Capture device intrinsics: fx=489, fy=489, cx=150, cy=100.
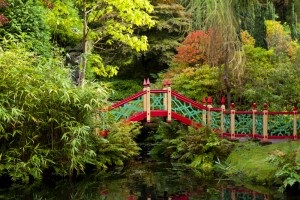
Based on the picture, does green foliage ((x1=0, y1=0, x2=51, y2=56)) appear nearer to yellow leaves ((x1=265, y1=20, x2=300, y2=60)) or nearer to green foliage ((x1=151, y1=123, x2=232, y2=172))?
green foliage ((x1=151, y1=123, x2=232, y2=172))

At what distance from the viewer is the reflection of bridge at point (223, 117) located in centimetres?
1227

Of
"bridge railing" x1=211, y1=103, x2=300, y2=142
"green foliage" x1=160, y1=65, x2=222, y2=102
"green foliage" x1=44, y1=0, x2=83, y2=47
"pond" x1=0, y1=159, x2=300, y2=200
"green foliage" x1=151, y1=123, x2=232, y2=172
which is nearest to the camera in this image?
"pond" x1=0, y1=159, x2=300, y2=200

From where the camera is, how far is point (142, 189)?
9.32m

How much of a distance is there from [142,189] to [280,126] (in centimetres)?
500

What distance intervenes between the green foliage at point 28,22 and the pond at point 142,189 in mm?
4229

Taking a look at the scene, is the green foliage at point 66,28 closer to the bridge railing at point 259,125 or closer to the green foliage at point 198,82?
the green foliage at point 198,82

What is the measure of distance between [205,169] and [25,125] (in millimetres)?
4243

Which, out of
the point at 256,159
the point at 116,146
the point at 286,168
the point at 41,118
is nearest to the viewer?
the point at 286,168

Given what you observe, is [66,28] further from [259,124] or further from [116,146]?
[259,124]

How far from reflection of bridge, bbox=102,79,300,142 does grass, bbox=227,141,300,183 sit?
708 mm

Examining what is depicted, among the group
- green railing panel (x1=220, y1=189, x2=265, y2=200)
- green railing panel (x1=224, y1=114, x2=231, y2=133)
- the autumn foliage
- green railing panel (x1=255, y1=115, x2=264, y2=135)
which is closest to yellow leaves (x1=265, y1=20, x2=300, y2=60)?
the autumn foliage

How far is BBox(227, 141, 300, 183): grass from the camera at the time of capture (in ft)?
31.1

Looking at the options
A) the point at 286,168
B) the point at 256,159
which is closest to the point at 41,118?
the point at 256,159

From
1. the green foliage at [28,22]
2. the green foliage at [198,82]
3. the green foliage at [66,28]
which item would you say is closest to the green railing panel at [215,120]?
the green foliage at [198,82]
